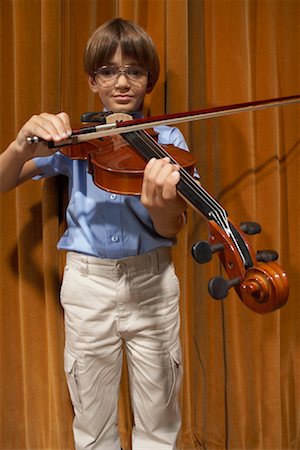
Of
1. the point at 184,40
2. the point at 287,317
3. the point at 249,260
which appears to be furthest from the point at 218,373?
the point at 184,40

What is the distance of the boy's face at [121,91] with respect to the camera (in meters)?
1.03

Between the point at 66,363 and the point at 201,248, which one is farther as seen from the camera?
the point at 66,363

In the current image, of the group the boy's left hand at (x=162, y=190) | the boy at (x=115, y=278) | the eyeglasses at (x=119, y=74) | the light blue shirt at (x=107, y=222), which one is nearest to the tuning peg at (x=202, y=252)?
the boy's left hand at (x=162, y=190)

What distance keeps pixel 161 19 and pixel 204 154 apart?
0.36 m

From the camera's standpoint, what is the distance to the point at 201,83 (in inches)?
52.1

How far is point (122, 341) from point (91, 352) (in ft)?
0.35

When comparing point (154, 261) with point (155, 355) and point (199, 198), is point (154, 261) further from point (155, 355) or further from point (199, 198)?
point (199, 198)

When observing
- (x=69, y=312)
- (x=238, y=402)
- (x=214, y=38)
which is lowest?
(x=238, y=402)

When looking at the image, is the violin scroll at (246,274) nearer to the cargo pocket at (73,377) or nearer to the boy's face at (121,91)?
the boy's face at (121,91)

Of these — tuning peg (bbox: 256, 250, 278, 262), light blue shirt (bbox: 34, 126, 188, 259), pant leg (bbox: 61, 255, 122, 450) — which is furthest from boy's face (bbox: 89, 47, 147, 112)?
tuning peg (bbox: 256, 250, 278, 262)

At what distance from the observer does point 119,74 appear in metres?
1.03

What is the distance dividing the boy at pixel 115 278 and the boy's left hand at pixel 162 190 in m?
0.08

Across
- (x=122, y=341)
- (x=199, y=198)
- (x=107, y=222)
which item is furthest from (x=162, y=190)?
(x=122, y=341)

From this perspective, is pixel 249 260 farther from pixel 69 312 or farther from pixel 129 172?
pixel 69 312
